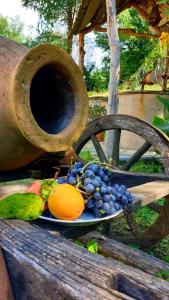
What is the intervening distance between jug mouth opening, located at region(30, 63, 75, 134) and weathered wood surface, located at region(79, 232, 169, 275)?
0.43 metres

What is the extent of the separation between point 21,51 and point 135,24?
17.4 metres

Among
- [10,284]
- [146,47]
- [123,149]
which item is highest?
[146,47]

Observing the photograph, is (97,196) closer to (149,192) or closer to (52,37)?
(149,192)

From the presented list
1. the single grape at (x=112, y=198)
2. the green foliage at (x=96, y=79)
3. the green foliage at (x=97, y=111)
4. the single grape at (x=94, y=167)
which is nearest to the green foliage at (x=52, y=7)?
the green foliage at (x=97, y=111)

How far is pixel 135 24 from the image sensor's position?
17609mm

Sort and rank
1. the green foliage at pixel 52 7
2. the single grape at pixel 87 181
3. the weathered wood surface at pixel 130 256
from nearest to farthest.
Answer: the weathered wood surface at pixel 130 256 → the single grape at pixel 87 181 → the green foliage at pixel 52 7

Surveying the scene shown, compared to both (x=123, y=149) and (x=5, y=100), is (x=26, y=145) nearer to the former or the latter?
(x=5, y=100)

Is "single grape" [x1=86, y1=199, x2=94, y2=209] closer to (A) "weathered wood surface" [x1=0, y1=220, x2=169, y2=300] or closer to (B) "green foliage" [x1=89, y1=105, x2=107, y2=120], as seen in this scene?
(A) "weathered wood surface" [x1=0, y1=220, x2=169, y2=300]

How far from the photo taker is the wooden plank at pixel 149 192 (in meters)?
1.16

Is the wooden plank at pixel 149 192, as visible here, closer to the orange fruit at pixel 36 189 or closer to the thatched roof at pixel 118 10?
the orange fruit at pixel 36 189

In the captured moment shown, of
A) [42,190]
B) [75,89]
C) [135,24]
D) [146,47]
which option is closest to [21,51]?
[75,89]

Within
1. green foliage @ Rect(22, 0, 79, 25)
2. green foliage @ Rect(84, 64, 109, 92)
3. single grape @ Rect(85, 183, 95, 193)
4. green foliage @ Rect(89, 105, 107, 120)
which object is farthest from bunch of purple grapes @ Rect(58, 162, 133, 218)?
green foliage @ Rect(84, 64, 109, 92)

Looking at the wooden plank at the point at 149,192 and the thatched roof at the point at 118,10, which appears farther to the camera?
the thatched roof at the point at 118,10

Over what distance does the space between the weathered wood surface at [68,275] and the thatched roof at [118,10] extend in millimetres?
5605
